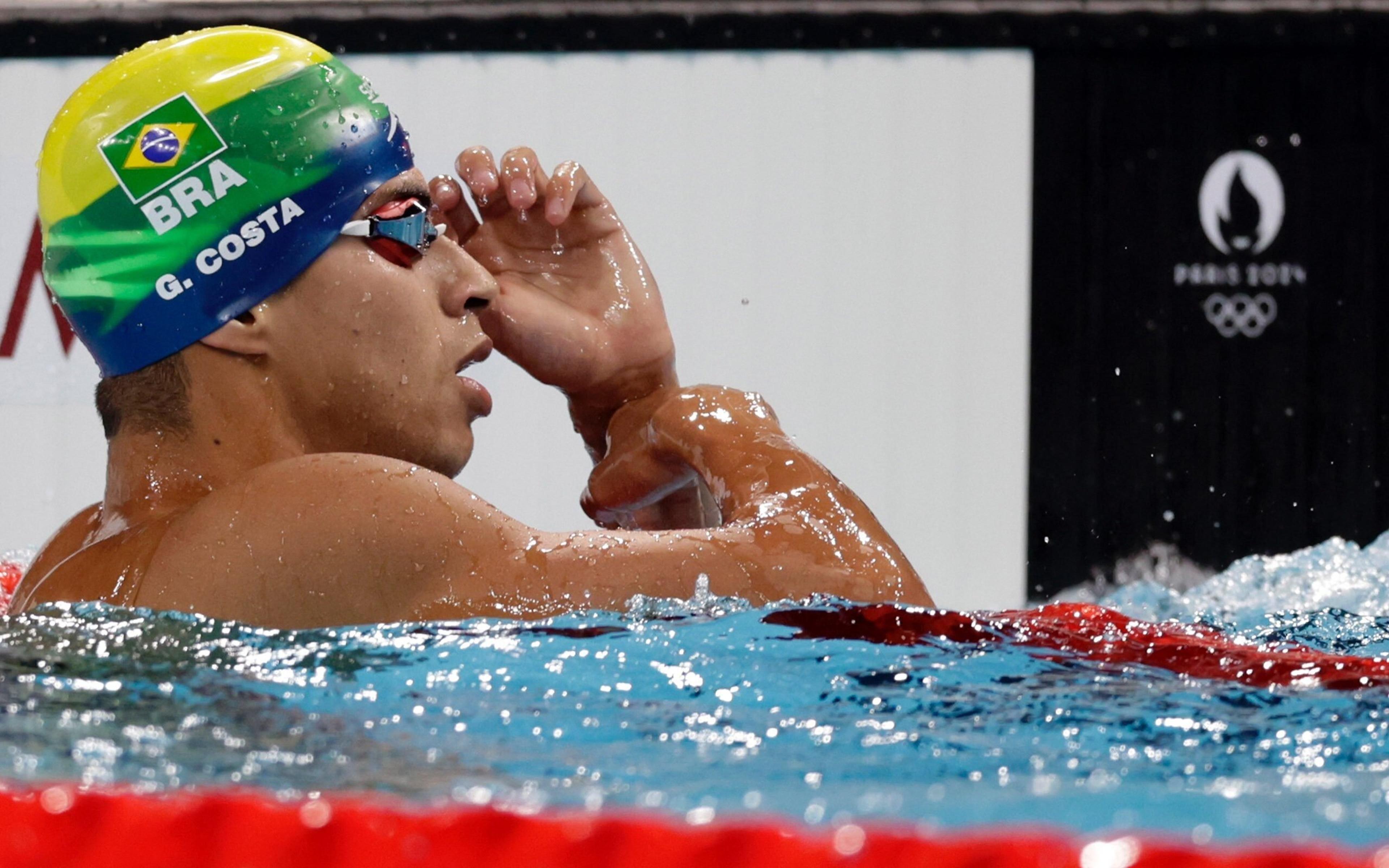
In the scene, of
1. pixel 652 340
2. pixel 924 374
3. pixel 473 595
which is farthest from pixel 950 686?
pixel 924 374

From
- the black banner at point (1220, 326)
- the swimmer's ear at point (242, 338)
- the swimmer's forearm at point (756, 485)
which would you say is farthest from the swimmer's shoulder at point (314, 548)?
the black banner at point (1220, 326)

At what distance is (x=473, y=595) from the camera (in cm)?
157

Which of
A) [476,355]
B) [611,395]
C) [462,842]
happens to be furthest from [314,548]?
[462,842]

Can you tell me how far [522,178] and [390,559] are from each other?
2.11 ft

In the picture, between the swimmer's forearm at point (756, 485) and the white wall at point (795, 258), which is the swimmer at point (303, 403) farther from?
the white wall at point (795, 258)

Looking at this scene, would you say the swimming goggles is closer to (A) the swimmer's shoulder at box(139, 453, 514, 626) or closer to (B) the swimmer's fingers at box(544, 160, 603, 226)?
(B) the swimmer's fingers at box(544, 160, 603, 226)

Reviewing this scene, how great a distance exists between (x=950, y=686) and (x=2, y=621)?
1.02 metres

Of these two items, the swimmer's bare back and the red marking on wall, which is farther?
the red marking on wall

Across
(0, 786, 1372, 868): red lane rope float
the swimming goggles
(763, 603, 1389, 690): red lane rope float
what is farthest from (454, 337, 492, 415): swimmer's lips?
(0, 786, 1372, 868): red lane rope float

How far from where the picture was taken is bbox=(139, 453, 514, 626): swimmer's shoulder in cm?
155

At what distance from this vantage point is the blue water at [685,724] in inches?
35.4

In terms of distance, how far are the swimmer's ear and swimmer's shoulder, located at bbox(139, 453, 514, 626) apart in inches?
8.5

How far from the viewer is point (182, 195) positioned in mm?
1748

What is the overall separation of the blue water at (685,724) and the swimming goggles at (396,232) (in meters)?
0.52
